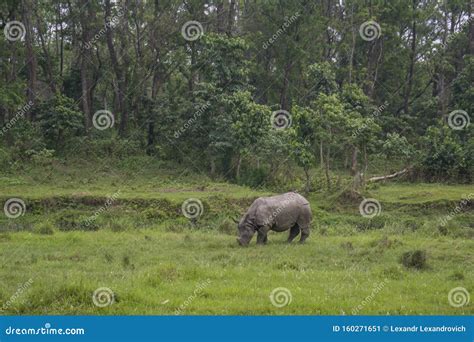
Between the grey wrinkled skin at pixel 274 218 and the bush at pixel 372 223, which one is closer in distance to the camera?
the grey wrinkled skin at pixel 274 218

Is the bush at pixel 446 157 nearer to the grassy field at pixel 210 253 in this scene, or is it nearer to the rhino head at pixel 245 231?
the grassy field at pixel 210 253

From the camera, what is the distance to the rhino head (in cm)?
1850

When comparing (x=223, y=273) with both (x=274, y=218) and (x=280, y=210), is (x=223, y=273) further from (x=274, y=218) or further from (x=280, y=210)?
(x=280, y=210)

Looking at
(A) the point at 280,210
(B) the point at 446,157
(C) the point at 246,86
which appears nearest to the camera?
(A) the point at 280,210

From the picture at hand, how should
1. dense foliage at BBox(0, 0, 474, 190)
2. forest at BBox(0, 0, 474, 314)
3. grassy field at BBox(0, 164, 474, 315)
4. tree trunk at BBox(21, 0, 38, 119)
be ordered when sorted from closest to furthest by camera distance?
grassy field at BBox(0, 164, 474, 315), forest at BBox(0, 0, 474, 314), dense foliage at BBox(0, 0, 474, 190), tree trunk at BBox(21, 0, 38, 119)

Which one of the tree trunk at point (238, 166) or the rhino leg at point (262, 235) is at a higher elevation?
the tree trunk at point (238, 166)

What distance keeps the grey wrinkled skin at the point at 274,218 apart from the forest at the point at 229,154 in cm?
63

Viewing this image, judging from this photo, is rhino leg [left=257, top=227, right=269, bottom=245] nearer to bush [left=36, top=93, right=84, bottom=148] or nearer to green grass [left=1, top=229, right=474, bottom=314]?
green grass [left=1, top=229, right=474, bottom=314]

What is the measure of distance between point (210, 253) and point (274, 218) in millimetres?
3081

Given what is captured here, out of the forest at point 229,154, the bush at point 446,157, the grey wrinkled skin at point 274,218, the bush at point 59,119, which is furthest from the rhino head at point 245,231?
the bush at point 59,119

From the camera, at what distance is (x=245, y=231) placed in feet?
61.1

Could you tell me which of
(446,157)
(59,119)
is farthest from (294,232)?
(59,119)

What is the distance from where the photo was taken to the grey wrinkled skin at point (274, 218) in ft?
61.4

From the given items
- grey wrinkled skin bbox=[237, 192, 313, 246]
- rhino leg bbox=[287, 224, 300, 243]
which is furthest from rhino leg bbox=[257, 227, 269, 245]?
rhino leg bbox=[287, 224, 300, 243]
